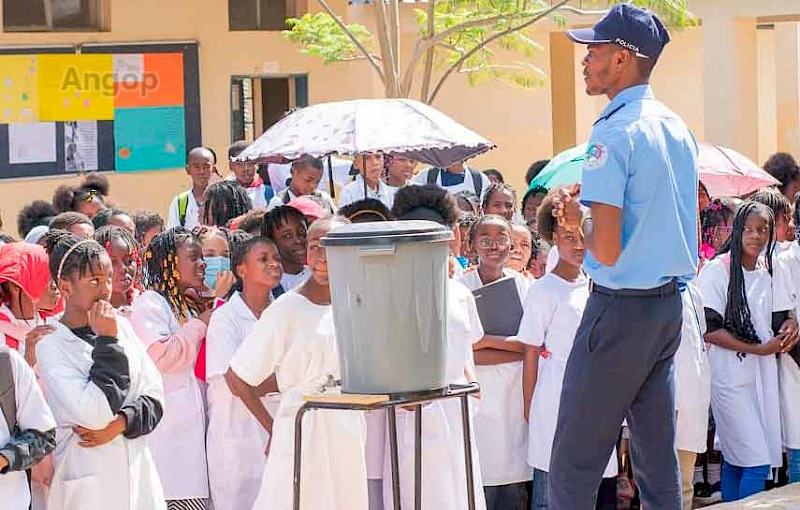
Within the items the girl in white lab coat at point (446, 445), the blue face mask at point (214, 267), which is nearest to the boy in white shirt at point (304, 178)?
the blue face mask at point (214, 267)

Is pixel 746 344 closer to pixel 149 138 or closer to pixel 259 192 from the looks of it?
pixel 259 192

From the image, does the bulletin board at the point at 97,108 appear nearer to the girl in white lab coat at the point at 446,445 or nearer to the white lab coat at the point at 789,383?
the white lab coat at the point at 789,383

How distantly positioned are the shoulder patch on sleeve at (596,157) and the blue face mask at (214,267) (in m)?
2.43

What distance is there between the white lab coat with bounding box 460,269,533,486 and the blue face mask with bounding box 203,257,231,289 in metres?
1.19

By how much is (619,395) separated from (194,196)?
583cm

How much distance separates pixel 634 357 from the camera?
511 cm

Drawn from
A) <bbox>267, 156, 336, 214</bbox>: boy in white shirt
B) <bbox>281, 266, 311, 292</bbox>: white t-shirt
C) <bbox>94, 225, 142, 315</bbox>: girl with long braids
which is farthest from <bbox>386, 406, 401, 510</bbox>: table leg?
<bbox>267, 156, 336, 214</bbox>: boy in white shirt

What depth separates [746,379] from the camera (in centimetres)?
789

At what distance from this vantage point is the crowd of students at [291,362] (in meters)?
5.48

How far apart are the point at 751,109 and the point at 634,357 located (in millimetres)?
12685

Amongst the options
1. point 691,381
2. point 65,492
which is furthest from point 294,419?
point 691,381

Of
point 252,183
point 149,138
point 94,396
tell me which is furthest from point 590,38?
point 149,138

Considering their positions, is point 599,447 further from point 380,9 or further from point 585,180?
point 380,9

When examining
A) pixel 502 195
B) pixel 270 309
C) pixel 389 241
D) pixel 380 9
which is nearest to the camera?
pixel 389 241
